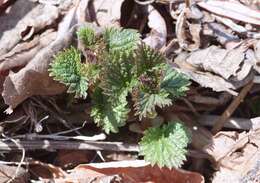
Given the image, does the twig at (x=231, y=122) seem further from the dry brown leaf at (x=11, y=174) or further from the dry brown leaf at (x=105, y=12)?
the dry brown leaf at (x=11, y=174)

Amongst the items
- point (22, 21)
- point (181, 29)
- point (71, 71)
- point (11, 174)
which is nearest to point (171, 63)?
point (181, 29)

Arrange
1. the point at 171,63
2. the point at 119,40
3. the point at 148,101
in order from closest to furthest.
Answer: the point at 148,101 → the point at 119,40 → the point at 171,63

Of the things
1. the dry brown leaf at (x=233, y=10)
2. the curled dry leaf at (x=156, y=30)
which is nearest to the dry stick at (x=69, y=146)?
the curled dry leaf at (x=156, y=30)

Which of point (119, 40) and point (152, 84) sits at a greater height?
point (119, 40)

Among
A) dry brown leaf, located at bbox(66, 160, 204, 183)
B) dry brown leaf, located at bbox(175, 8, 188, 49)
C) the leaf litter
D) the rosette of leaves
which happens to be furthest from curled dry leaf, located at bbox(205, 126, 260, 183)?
dry brown leaf, located at bbox(175, 8, 188, 49)

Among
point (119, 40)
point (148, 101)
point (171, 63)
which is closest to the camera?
point (148, 101)

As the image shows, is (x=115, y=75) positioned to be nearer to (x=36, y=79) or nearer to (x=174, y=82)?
(x=174, y=82)

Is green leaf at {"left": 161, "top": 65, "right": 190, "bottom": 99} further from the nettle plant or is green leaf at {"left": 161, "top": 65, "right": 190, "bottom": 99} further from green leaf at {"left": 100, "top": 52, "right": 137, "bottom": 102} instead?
green leaf at {"left": 100, "top": 52, "right": 137, "bottom": 102}
